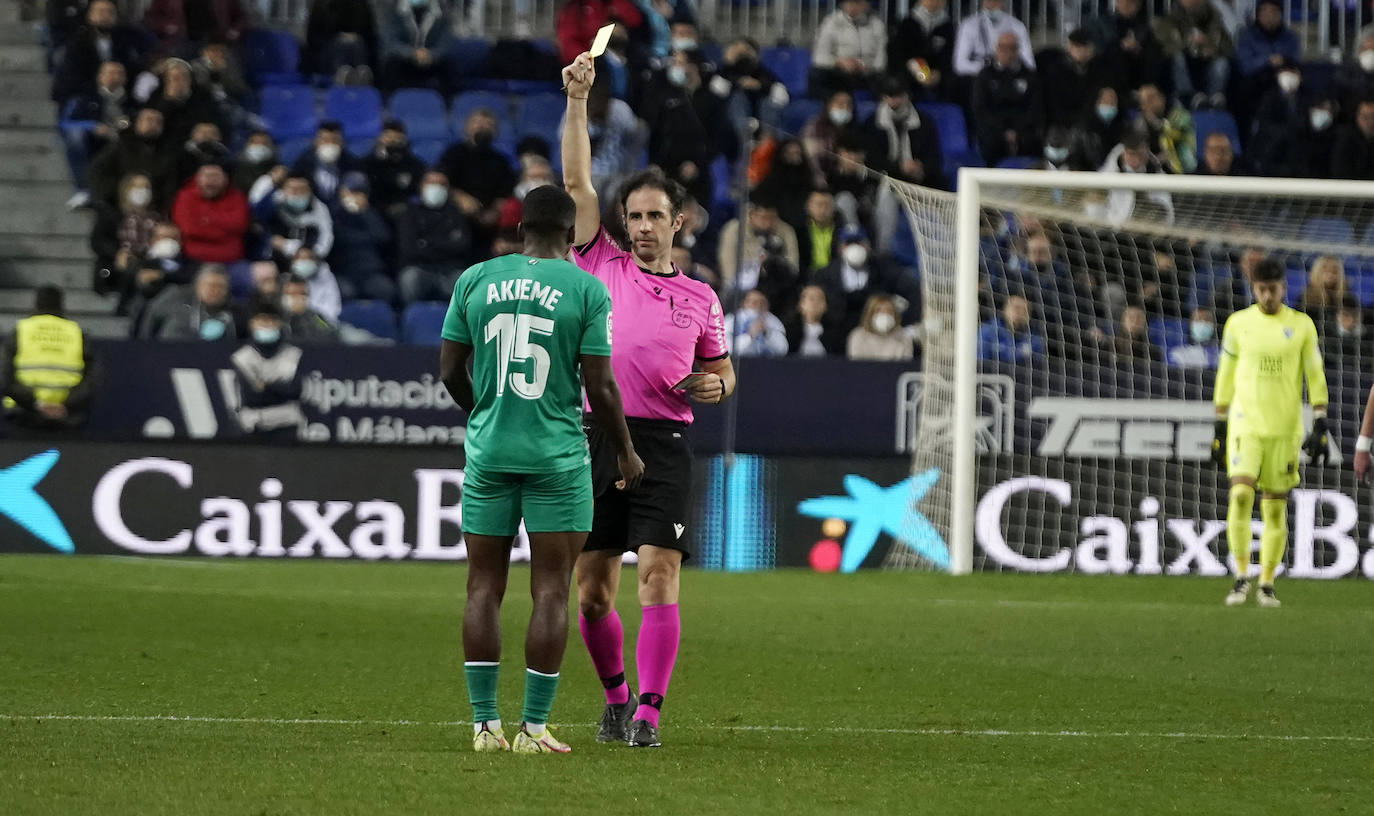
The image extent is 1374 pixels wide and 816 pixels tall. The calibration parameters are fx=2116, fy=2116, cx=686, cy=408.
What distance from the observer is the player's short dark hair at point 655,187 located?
22.0ft

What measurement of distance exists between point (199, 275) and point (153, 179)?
1.67 metres

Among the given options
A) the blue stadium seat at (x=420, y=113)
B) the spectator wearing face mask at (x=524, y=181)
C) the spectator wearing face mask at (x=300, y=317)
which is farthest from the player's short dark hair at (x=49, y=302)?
the blue stadium seat at (x=420, y=113)

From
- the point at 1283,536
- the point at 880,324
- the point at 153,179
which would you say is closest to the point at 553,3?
the point at 153,179

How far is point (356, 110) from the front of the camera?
20.3 metres

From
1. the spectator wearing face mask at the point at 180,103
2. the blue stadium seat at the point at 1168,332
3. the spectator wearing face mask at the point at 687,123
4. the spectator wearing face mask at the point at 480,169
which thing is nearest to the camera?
the blue stadium seat at the point at 1168,332

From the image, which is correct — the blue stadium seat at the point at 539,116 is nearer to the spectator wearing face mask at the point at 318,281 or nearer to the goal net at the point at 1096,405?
the spectator wearing face mask at the point at 318,281

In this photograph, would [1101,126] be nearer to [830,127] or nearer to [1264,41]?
[1264,41]

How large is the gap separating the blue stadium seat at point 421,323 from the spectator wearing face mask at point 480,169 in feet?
3.92

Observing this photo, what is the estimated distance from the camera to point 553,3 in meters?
22.0

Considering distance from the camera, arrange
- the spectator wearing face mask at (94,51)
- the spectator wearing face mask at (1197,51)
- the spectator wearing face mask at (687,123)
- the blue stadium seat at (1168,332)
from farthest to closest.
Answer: the spectator wearing face mask at (1197,51) → the spectator wearing face mask at (94,51) → the spectator wearing face mask at (687,123) → the blue stadium seat at (1168,332)

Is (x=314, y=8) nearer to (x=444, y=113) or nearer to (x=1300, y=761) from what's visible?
(x=444, y=113)

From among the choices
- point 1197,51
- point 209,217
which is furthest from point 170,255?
point 1197,51

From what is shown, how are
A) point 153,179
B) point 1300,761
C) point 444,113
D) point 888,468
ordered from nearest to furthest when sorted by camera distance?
point 1300,761 → point 888,468 → point 153,179 → point 444,113

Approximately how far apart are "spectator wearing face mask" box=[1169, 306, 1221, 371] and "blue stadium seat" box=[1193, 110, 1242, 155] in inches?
174
